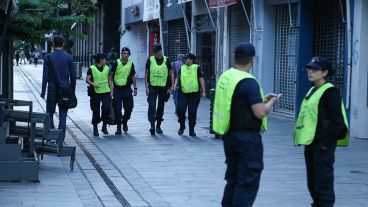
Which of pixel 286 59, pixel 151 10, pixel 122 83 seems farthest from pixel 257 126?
pixel 151 10

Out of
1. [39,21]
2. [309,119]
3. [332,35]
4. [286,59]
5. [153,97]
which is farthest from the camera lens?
[286,59]

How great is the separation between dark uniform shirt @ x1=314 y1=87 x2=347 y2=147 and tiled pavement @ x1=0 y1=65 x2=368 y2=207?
143cm

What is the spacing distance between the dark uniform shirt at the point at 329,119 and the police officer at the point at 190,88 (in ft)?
25.6

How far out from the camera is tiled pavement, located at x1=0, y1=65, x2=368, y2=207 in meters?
8.14

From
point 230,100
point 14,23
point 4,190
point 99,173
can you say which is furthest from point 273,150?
point 230,100

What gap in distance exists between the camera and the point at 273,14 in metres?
20.0

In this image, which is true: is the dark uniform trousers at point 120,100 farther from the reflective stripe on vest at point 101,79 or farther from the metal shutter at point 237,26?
the metal shutter at point 237,26

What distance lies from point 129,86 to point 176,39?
16.8 metres

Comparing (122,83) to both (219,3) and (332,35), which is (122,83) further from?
(219,3)

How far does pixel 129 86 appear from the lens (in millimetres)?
14680

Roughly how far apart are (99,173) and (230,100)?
4.11m

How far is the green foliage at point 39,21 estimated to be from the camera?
1162cm

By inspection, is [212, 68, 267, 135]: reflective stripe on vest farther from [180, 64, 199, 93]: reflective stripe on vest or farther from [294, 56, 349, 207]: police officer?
[180, 64, 199, 93]: reflective stripe on vest

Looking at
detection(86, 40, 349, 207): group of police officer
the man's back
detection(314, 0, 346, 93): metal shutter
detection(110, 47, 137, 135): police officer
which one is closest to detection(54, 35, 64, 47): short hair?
the man's back
